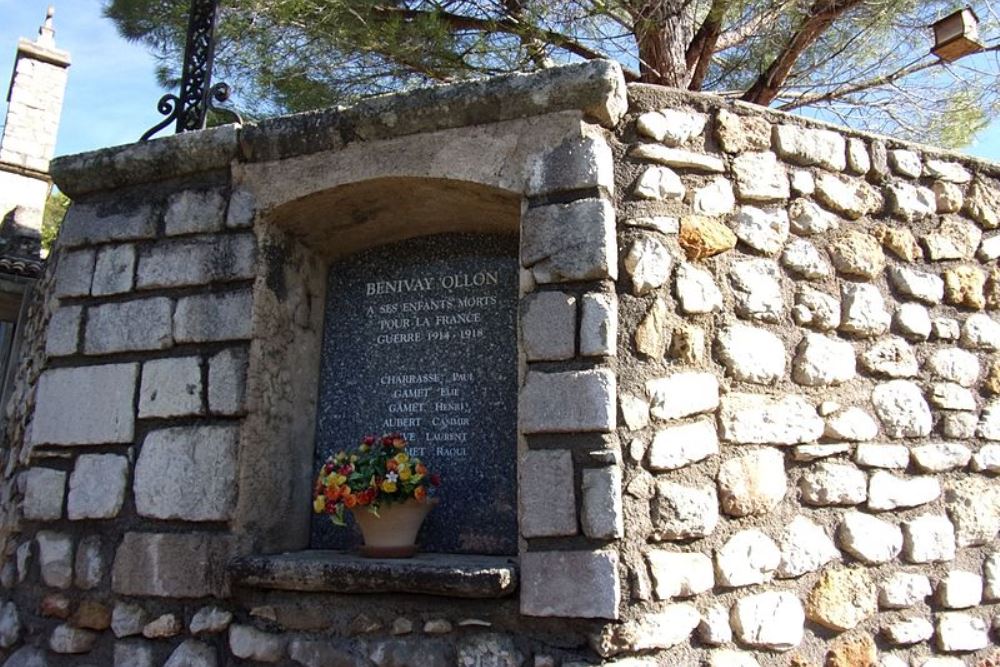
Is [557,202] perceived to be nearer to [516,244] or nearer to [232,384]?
[516,244]

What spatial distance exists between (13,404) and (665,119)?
308 cm

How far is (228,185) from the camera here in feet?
11.0

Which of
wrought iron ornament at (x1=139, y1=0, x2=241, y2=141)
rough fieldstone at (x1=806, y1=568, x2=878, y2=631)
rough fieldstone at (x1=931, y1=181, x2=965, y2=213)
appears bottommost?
rough fieldstone at (x1=806, y1=568, x2=878, y2=631)

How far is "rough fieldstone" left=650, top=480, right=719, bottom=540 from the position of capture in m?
2.64

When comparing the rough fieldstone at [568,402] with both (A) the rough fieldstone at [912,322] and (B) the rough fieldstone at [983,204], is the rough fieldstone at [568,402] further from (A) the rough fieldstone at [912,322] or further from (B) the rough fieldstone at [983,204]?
(B) the rough fieldstone at [983,204]

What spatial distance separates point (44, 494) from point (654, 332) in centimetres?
239

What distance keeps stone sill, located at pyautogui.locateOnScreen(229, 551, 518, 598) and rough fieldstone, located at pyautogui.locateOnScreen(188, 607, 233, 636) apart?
0.14 metres

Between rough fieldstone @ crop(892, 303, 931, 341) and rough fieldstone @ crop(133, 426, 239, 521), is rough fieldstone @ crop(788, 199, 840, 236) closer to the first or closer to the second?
rough fieldstone @ crop(892, 303, 931, 341)

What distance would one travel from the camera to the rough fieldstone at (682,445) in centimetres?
267

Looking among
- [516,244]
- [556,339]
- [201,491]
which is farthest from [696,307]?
[201,491]

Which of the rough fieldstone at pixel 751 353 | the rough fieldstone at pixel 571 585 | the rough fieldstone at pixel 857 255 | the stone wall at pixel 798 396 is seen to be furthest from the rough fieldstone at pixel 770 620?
the rough fieldstone at pixel 857 255

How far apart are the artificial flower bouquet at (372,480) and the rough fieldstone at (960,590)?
1.83 metres

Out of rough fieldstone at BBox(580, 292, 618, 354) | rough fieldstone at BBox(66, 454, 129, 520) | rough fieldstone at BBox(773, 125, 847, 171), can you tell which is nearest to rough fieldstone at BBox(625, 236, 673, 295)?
rough fieldstone at BBox(580, 292, 618, 354)

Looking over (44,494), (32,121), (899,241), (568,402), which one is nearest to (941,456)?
(899,241)
